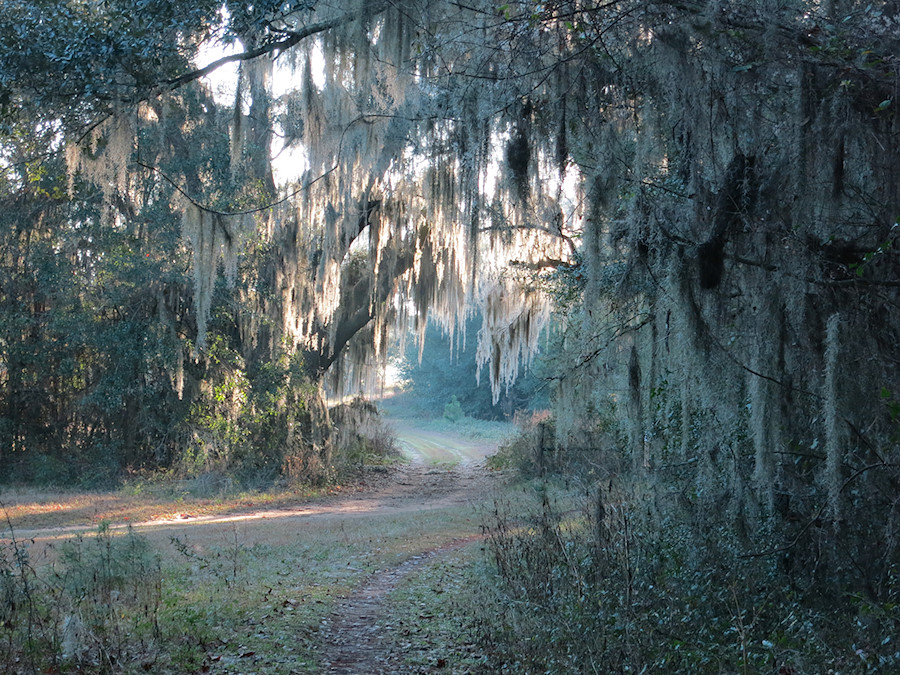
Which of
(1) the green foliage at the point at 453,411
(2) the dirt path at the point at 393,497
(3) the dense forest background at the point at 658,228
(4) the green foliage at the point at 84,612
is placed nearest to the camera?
(3) the dense forest background at the point at 658,228

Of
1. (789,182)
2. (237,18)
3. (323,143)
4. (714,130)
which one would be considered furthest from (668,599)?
(323,143)

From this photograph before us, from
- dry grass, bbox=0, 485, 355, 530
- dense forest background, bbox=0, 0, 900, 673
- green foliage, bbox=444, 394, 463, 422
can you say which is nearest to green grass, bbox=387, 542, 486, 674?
dense forest background, bbox=0, 0, 900, 673

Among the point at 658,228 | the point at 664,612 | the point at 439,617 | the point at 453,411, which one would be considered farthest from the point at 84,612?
the point at 453,411

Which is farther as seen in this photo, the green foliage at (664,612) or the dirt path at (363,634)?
the dirt path at (363,634)

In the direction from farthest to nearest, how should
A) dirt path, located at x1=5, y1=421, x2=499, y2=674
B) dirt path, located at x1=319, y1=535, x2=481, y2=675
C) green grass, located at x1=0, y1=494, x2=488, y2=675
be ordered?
dirt path, located at x1=5, y1=421, x2=499, y2=674 → dirt path, located at x1=319, y1=535, x2=481, y2=675 → green grass, located at x1=0, y1=494, x2=488, y2=675

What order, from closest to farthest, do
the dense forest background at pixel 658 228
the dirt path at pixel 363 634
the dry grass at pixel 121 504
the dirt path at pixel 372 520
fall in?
the dense forest background at pixel 658 228 < the dirt path at pixel 363 634 < the dirt path at pixel 372 520 < the dry grass at pixel 121 504

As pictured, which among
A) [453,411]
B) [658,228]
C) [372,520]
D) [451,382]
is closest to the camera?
[658,228]

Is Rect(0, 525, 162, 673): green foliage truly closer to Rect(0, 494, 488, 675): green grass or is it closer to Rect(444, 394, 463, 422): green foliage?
Rect(0, 494, 488, 675): green grass

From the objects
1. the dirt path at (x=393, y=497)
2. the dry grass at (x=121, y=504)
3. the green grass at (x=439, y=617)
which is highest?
the green grass at (x=439, y=617)

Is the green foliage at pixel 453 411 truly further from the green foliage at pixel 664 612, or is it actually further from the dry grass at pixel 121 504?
the green foliage at pixel 664 612

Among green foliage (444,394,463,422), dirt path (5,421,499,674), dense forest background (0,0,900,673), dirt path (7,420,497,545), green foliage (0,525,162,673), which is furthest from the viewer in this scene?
green foliage (444,394,463,422)

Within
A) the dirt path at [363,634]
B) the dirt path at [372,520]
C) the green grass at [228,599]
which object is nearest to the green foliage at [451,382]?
the dirt path at [372,520]

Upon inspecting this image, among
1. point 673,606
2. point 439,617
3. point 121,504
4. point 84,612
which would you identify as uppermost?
point 673,606

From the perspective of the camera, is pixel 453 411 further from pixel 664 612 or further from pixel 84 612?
pixel 664 612
